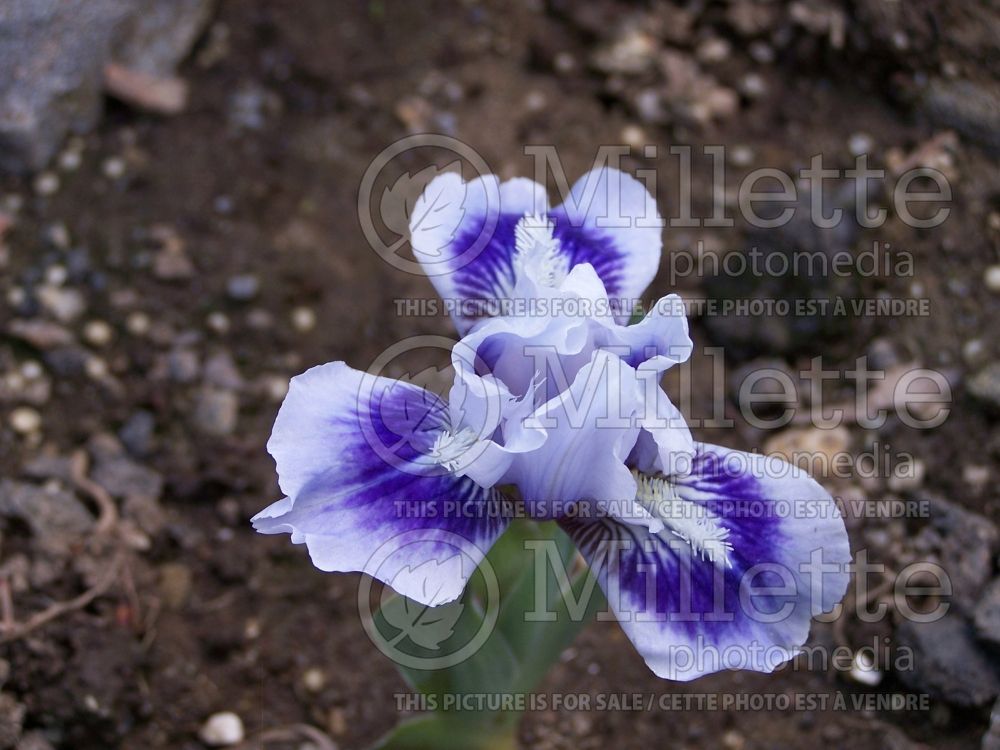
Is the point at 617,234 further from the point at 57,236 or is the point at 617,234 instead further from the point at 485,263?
the point at 57,236

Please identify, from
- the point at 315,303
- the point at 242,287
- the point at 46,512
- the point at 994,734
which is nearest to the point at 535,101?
the point at 315,303

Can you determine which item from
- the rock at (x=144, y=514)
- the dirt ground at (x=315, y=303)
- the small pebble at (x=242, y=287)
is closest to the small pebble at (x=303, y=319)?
the dirt ground at (x=315, y=303)

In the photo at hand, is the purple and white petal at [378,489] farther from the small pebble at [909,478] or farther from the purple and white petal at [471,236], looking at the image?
the small pebble at [909,478]

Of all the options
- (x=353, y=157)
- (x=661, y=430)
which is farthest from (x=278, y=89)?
(x=661, y=430)

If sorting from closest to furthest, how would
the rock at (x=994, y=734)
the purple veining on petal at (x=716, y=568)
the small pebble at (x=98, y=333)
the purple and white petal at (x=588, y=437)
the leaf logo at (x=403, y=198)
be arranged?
the purple and white petal at (x=588, y=437) → the purple veining on petal at (x=716, y=568) → the rock at (x=994, y=734) → the small pebble at (x=98, y=333) → the leaf logo at (x=403, y=198)

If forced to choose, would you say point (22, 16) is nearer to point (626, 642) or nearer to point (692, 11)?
point (692, 11)

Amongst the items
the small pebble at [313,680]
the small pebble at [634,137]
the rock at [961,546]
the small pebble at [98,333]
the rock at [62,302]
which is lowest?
the small pebble at [313,680]
